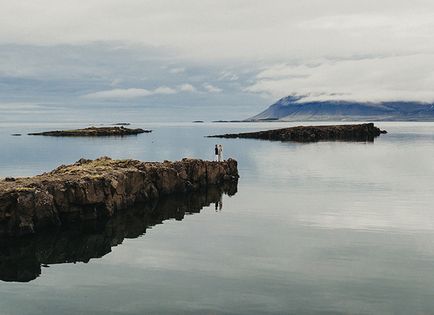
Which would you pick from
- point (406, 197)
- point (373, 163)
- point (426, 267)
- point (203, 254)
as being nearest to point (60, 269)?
point (203, 254)

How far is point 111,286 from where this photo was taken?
3047 centimetres

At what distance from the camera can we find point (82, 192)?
4756 cm

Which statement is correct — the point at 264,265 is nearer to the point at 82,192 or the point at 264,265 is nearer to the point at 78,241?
the point at 78,241

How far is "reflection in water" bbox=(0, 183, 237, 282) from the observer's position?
35.7 m

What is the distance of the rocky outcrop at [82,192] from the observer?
42156 millimetres

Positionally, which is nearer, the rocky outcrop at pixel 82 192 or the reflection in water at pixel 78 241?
the reflection in water at pixel 78 241

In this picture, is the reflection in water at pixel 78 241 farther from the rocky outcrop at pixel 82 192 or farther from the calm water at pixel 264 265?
the rocky outcrop at pixel 82 192

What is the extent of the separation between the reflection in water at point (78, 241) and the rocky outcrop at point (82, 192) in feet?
4.35

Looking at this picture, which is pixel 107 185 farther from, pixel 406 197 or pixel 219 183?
pixel 406 197

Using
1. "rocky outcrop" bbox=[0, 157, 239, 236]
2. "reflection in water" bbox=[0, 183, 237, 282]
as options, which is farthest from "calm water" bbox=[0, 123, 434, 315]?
"rocky outcrop" bbox=[0, 157, 239, 236]

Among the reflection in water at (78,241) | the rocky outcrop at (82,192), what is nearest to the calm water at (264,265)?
the reflection in water at (78,241)

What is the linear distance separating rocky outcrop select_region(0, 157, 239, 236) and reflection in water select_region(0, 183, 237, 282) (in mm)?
1327

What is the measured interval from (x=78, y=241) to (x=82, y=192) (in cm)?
653

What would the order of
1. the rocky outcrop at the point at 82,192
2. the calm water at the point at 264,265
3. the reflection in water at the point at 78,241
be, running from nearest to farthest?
the calm water at the point at 264,265 < the reflection in water at the point at 78,241 < the rocky outcrop at the point at 82,192
